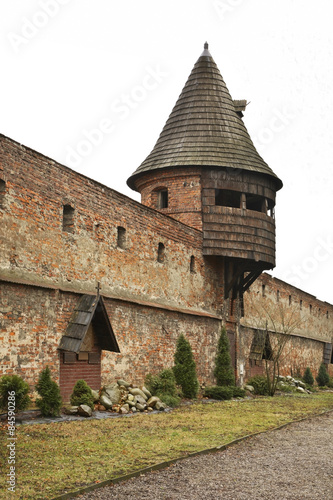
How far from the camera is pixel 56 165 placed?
14.5 metres

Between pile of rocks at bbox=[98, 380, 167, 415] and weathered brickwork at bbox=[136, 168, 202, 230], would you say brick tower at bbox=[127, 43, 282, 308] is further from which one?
pile of rocks at bbox=[98, 380, 167, 415]

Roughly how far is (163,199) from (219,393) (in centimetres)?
804

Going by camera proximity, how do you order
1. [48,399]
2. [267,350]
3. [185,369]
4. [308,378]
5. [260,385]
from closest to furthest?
1. [48,399]
2. [185,369]
3. [260,385]
4. [267,350]
5. [308,378]

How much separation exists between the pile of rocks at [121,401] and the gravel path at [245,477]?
405 cm

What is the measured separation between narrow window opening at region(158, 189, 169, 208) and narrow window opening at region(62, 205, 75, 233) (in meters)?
8.24

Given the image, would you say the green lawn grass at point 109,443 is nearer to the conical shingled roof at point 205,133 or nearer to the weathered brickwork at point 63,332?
the weathered brickwork at point 63,332

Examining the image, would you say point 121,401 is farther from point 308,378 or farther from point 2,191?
point 308,378

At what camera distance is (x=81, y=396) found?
12.9 m

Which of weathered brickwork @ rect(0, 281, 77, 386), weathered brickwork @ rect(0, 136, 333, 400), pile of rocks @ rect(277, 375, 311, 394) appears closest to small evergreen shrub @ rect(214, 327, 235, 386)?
weathered brickwork @ rect(0, 136, 333, 400)

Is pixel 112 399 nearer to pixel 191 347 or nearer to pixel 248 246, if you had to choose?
pixel 191 347

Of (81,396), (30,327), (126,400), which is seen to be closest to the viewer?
(81,396)

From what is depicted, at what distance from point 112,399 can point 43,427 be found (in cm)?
380

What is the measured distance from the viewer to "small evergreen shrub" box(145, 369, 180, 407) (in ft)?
55.2

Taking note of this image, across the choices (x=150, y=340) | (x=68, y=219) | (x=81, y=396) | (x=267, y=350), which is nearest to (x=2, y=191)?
(x=68, y=219)
